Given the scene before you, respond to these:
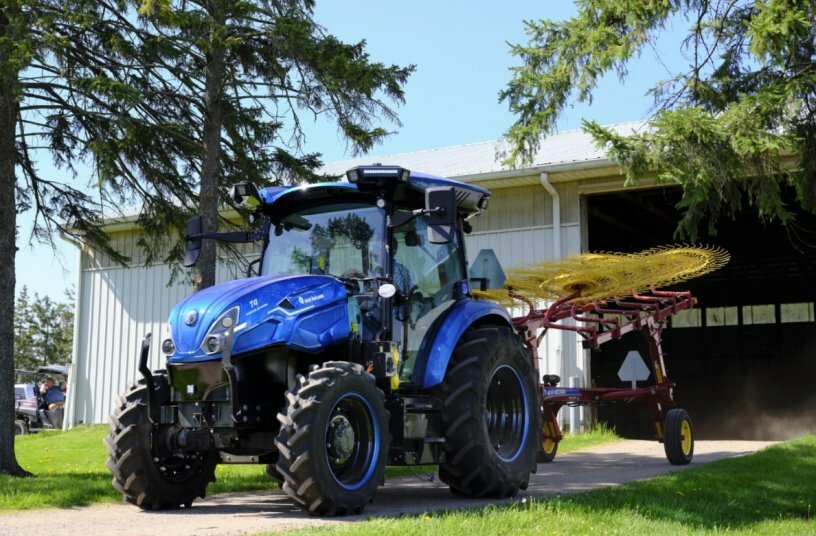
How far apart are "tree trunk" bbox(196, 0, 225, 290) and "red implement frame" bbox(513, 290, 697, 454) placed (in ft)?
12.9

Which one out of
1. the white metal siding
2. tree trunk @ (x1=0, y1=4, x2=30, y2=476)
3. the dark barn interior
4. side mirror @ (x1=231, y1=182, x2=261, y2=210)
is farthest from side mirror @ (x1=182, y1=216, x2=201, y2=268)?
the dark barn interior

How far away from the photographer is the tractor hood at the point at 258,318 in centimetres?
752

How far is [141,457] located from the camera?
791 centimetres

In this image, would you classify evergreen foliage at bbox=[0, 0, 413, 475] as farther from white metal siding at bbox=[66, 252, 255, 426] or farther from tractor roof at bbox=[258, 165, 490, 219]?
white metal siding at bbox=[66, 252, 255, 426]

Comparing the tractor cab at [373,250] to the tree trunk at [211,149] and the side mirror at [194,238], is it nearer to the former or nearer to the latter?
the side mirror at [194,238]

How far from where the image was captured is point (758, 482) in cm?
1010

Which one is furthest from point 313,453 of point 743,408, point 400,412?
point 743,408

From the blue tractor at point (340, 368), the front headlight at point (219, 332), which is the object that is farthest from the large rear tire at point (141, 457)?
the front headlight at point (219, 332)

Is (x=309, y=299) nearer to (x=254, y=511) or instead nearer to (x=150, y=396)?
(x=150, y=396)

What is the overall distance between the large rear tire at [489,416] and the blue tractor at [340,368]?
1 centimetres

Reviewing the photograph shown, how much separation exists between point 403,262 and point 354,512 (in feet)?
7.61

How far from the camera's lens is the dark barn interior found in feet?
111

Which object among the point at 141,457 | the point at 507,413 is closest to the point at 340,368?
the point at 141,457

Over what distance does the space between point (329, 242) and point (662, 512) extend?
3507 millimetres
